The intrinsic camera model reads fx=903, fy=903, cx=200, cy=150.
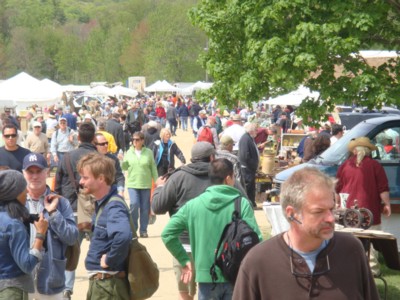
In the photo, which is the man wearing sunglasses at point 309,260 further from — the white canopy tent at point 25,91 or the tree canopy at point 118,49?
the tree canopy at point 118,49

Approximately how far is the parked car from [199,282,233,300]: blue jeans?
Answer: 18.1 feet

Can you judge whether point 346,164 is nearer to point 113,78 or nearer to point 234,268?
point 234,268

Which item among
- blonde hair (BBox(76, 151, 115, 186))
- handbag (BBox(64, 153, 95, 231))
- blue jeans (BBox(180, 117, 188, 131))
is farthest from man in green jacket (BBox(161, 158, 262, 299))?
blue jeans (BBox(180, 117, 188, 131))

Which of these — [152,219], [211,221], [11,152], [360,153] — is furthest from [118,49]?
[211,221]

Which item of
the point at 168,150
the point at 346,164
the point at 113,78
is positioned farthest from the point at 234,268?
the point at 113,78

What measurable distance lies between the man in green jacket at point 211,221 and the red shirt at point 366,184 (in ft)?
14.1

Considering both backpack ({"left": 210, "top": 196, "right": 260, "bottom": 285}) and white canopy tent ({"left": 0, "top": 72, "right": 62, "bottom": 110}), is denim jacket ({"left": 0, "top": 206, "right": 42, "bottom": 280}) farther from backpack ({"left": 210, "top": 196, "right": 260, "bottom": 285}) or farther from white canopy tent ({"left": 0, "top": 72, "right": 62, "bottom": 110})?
white canopy tent ({"left": 0, "top": 72, "right": 62, "bottom": 110})

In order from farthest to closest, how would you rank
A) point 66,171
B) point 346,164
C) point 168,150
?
1. point 168,150
2. point 346,164
3. point 66,171

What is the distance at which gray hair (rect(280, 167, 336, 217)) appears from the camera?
3895mm

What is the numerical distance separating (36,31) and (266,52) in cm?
13175

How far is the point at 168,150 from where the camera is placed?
611 inches

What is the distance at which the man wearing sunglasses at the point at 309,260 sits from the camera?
385 centimetres

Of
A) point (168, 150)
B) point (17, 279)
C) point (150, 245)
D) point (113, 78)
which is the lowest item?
point (113, 78)

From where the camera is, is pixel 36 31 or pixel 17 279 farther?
pixel 36 31
